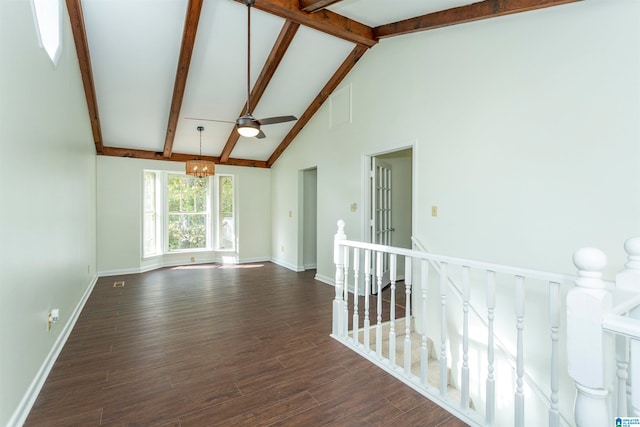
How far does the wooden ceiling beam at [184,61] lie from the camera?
3440 millimetres

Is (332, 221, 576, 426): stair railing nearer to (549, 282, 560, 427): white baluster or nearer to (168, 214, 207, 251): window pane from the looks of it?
(549, 282, 560, 427): white baluster

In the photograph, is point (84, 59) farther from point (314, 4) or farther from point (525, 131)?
point (525, 131)

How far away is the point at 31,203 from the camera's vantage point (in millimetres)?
2094

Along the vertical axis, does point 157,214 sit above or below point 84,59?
below

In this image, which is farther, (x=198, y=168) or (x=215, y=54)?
(x=198, y=168)

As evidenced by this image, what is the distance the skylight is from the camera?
8.64 ft

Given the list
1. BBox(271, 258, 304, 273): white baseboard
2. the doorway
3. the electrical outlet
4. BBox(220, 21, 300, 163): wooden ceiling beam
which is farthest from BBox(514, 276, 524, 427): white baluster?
BBox(271, 258, 304, 273): white baseboard

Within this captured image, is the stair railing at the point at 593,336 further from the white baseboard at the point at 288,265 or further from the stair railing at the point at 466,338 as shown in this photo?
the white baseboard at the point at 288,265

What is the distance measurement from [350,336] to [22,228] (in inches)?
107

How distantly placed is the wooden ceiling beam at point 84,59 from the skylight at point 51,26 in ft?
1.35

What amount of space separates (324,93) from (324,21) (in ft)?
5.38

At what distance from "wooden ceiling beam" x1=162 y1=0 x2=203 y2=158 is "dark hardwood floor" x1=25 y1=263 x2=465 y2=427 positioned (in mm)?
2922

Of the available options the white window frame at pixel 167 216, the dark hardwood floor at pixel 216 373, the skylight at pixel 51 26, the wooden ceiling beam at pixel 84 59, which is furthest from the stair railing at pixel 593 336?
the white window frame at pixel 167 216

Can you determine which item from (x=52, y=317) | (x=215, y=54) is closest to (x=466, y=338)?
(x=52, y=317)
